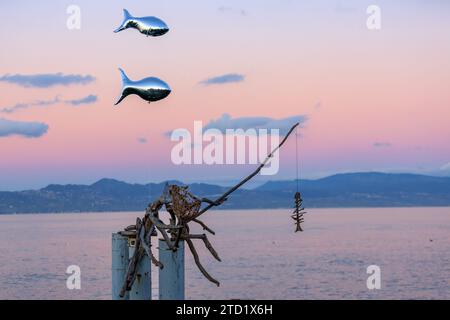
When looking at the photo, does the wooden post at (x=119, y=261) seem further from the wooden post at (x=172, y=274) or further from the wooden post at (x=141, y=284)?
the wooden post at (x=172, y=274)

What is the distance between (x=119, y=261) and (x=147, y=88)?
236cm

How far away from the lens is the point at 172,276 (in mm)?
8695

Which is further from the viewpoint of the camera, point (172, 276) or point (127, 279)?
point (127, 279)

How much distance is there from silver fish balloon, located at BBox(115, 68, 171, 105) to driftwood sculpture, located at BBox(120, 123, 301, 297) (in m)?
1.44

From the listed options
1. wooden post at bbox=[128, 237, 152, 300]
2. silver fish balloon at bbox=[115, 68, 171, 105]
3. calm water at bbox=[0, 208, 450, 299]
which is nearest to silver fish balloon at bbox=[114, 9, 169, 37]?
silver fish balloon at bbox=[115, 68, 171, 105]

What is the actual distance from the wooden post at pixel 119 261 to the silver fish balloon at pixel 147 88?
1939 mm

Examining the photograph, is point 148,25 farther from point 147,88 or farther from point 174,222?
point 174,222

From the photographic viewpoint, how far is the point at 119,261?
9602 millimetres

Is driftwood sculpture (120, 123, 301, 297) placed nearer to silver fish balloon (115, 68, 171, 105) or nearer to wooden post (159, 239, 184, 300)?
wooden post (159, 239, 184, 300)
